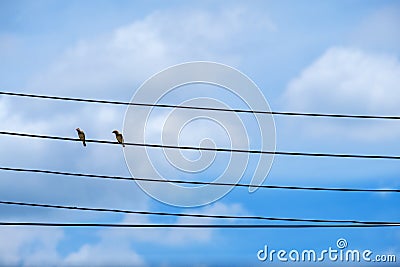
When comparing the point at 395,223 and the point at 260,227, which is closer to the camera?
the point at 260,227

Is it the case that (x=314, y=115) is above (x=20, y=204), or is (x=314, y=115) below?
above

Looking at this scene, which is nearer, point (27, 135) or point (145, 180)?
point (27, 135)

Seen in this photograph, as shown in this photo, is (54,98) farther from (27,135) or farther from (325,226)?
(325,226)

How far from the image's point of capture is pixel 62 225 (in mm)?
17516

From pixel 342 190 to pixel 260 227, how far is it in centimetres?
246

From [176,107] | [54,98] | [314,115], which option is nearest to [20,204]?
[54,98]

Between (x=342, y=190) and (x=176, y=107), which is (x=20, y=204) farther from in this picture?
(x=342, y=190)

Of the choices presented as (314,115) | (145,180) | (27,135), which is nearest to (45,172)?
(27,135)

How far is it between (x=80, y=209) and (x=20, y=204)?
4.38 ft

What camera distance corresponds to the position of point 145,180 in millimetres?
18781

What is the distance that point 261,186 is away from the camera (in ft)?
60.4

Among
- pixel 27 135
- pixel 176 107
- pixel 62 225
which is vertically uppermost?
pixel 176 107

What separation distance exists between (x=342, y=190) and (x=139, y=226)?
4621mm

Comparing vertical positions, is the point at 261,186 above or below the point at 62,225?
above
